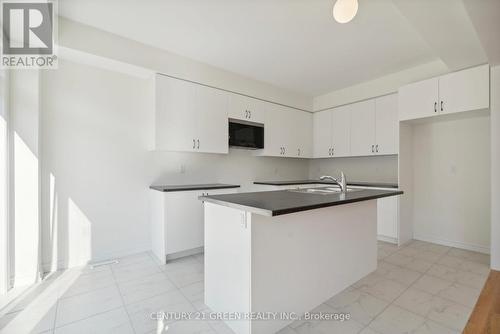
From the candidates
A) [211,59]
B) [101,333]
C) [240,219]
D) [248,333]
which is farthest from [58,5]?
[248,333]

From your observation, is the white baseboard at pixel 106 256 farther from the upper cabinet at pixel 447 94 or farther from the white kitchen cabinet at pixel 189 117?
the upper cabinet at pixel 447 94

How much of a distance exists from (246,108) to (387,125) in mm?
2239

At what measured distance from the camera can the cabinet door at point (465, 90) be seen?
2.69 m

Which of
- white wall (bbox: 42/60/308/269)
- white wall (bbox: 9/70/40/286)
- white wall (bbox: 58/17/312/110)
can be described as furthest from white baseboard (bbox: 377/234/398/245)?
white wall (bbox: 9/70/40/286)

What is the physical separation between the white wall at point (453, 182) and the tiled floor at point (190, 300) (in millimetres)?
569

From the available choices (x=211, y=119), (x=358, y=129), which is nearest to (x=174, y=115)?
(x=211, y=119)

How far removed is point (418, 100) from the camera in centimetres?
318

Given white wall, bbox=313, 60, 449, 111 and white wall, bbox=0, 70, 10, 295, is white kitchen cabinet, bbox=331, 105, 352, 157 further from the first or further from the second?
white wall, bbox=0, 70, 10, 295

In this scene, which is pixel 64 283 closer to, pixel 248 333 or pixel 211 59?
pixel 248 333

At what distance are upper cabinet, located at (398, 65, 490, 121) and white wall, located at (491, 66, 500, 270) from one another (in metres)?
0.07

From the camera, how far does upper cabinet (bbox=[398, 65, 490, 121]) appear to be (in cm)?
271

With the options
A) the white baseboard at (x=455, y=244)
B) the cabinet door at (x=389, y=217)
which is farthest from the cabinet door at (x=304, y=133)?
the white baseboard at (x=455, y=244)

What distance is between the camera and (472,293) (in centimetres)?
203

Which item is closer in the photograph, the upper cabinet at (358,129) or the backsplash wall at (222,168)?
the backsplash wall at (222,168)
